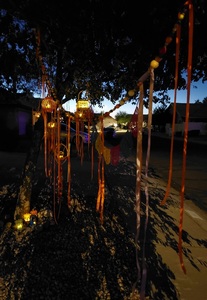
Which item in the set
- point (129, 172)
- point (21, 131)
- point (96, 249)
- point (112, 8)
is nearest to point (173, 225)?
point (96, 249)

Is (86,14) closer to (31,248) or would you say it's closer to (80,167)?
(31,248)

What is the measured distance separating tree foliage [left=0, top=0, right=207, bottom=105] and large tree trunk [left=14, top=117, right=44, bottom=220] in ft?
2.54

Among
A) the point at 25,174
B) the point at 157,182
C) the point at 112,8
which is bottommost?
the point at 157,182

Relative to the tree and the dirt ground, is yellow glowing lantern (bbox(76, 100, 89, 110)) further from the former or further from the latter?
the dirt ground

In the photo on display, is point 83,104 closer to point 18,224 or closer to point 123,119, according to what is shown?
point 18,224

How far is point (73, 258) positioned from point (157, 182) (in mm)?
6091

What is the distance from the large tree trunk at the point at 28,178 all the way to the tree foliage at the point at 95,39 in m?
0.77

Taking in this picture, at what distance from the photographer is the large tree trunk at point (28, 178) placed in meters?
4.68

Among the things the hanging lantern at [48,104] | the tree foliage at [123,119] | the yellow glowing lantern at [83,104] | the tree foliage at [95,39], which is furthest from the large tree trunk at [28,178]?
the tree foliage at [123,119]

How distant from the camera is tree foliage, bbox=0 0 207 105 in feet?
10.3

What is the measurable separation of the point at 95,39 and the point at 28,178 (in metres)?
2.60

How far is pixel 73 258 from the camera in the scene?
359 cm

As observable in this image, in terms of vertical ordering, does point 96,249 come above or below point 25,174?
below

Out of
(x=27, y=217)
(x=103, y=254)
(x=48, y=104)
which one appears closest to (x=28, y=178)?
(x=27, y=217)
